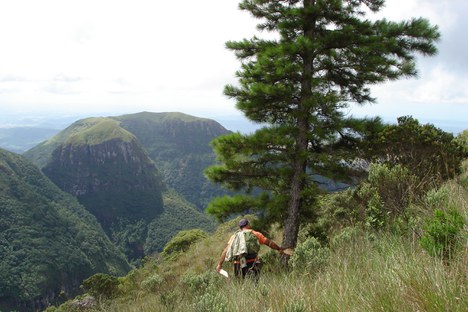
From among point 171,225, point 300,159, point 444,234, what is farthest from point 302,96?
point 171,225

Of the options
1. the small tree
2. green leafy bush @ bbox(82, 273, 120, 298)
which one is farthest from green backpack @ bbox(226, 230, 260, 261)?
green leafy bush @ bbox(82, 273, 120, 298)

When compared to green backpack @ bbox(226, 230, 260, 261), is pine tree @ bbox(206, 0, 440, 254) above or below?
above

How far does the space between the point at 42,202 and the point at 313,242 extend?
519ft

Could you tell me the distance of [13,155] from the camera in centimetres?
16012

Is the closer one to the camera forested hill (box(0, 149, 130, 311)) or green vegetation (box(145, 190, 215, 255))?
forested hill (box(0, 149, 130, 311))

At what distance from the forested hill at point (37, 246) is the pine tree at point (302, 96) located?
108620 millimetres

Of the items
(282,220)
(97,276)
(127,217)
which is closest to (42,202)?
(127,217)

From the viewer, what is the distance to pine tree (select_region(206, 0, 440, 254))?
390 inches

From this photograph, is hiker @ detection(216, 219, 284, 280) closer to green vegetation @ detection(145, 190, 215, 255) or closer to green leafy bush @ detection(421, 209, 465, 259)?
green leafy bush @ detection(421, 209, 465, 259)

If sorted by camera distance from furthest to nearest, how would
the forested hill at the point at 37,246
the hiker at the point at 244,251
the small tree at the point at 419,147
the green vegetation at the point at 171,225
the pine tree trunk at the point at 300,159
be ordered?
the green vegetation at the point at 171,225, the forested hill at the point at 37,246, the pine tree trunk at the point at 300,159, the small tree at the point at 419,147, the hiker at the point at 244,251

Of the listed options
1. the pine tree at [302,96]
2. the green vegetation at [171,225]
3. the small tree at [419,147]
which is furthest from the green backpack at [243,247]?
the green vegetation at [171,225]

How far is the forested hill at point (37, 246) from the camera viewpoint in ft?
341

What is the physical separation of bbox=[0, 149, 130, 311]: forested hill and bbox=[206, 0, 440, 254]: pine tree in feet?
356

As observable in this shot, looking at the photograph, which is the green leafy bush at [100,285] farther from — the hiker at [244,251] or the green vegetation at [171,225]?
the green vegetation at [171,225]
